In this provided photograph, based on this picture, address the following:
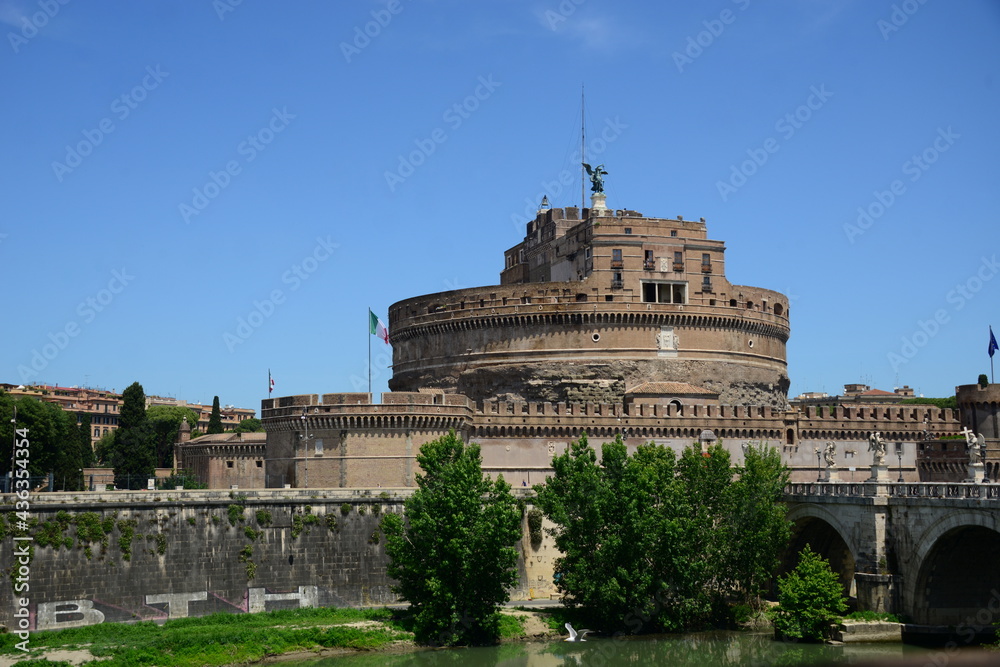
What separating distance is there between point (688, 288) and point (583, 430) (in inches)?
514

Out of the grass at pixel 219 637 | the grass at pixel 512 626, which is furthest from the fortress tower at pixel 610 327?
the grass at pixel 219 637

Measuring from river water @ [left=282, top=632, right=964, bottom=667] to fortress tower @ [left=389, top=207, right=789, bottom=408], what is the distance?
21561mm

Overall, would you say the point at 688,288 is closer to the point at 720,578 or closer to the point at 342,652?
the point at 720,578

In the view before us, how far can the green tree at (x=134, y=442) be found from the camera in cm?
8288

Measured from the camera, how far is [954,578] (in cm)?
4125

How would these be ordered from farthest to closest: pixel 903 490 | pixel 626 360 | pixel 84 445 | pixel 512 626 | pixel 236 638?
pixel 84 445 → pixel 626 360 → pixel 512 626 → pixel 903 490 → pixel 236 638

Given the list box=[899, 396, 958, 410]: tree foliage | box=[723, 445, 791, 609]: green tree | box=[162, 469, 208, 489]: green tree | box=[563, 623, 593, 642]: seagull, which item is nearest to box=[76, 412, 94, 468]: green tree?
box=[162, 469, 208, 489]: green tree

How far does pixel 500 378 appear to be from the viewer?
66375 mm

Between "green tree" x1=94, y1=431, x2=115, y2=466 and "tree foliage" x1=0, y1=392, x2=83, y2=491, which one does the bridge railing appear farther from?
"green tree" x1=94, y1=431, x2=115, y2=466

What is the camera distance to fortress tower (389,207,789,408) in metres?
65.4

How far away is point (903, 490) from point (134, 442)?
2297 inches

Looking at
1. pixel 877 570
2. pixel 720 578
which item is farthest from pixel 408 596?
pixel 877 570

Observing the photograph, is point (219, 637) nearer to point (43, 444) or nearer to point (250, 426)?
point (43, 444)

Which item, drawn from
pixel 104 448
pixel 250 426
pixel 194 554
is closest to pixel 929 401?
pixel 250 426
